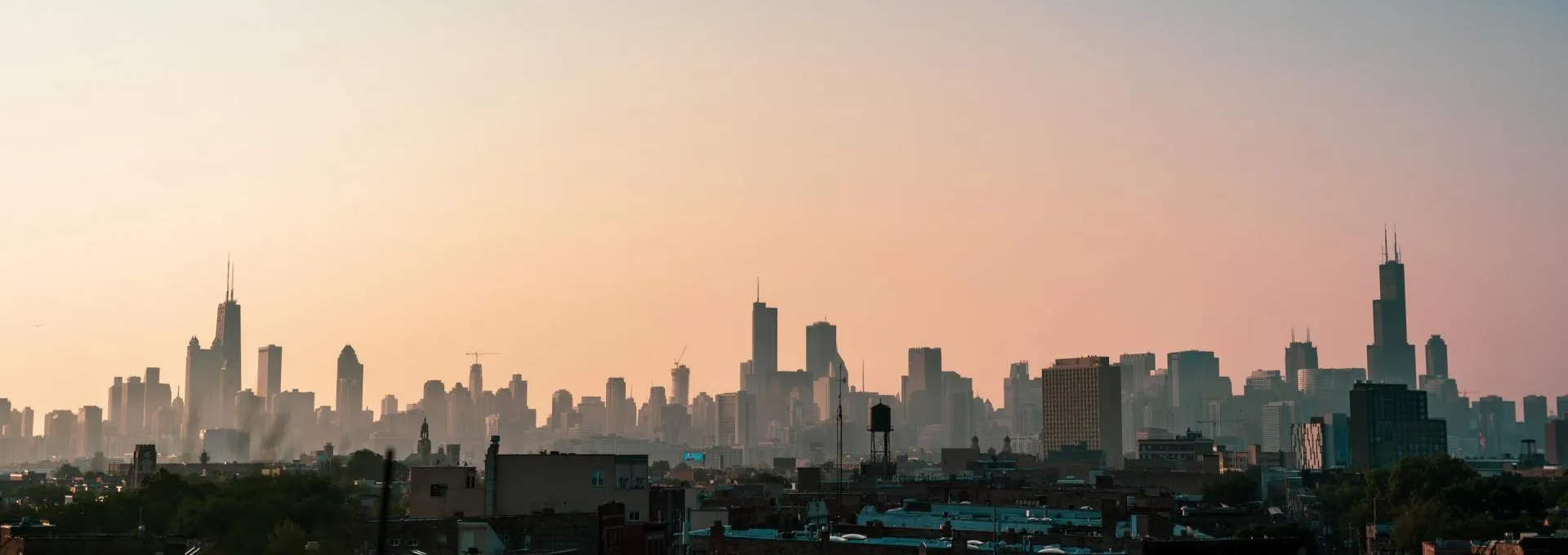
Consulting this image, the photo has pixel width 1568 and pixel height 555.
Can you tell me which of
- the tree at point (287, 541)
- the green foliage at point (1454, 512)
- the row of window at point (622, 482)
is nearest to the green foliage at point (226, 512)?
the tree at point (287, 541)

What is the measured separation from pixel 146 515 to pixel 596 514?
177ft

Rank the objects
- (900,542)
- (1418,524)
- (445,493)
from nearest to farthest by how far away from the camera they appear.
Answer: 1. (900,542)
2. (445,493)
3. (1418,524)

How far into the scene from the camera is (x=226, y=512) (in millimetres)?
127312

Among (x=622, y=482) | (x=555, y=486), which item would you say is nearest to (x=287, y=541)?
(x=555, y=486)

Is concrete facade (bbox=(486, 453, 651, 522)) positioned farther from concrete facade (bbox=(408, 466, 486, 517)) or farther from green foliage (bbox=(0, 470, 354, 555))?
green foliage (bbox=(0, 470, 354, 555))

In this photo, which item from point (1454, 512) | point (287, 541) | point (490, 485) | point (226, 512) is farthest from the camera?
point (1454, 512)

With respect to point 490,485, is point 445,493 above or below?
below

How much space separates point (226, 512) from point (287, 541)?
27.4 metres

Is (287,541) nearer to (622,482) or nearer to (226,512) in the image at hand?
(622,482)

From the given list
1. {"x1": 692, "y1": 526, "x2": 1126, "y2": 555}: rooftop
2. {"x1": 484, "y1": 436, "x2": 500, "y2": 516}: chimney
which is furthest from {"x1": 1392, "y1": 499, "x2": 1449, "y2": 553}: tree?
{"x1": 484, "y1": 436, "x2": 500, "y2": 516}: chimney

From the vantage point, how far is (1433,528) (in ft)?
481

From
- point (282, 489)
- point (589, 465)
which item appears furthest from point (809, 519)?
point (282, 489)

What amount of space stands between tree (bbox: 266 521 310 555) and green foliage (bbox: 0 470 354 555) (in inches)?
11.6

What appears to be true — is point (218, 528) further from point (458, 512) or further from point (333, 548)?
point (333, 548)
